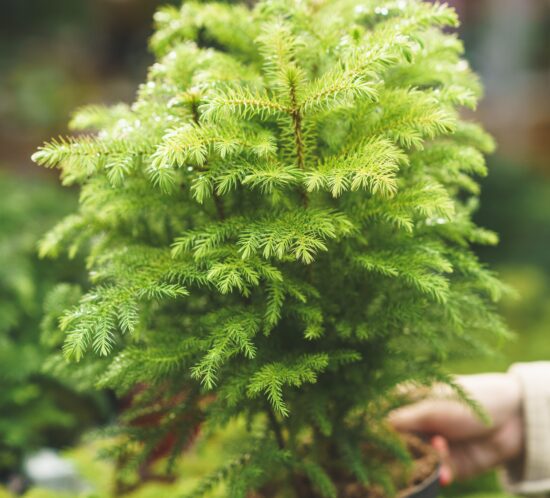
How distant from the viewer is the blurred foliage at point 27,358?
210 centimetres

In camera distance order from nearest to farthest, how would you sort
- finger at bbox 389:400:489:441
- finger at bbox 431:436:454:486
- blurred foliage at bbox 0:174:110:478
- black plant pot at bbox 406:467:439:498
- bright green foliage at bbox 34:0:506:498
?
bright green foliage at bbox 34:0:506:498
black plant pot at bbox 406:467:439:498
finger at bbox 431:436:454:486
finger at bbox 389:400:489:441
blurred foliage at bbox 0:174:110:478

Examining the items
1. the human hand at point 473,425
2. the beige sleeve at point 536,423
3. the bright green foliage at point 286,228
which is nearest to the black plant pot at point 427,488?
the bright green foliage at point 286,228

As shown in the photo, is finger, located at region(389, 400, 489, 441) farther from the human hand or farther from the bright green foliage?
the bright green foliage

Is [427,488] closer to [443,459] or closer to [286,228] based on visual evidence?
[443,459]

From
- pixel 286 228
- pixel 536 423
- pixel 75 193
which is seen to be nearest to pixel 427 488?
pixel 536 423

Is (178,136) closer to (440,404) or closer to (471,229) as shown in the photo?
(471,229)

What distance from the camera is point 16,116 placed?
18.6ft

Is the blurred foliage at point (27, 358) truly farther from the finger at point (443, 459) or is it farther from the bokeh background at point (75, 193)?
the finger at point (443, 459)

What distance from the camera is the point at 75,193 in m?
3.85

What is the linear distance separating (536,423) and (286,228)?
1204mm

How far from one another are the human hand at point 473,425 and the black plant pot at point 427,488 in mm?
245

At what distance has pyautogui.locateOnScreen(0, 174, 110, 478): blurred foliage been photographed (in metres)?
2.10

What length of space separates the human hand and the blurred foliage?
3.84 ft

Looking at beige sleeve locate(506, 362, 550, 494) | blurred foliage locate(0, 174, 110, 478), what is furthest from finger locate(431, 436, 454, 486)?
blurred foliage locate(0, 174, 110, 478)
